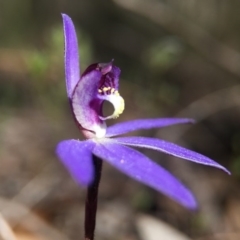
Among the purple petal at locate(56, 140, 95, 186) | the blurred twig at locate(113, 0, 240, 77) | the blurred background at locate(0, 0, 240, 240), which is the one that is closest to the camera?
the purple petal at locate(56, 140, 95, 186)

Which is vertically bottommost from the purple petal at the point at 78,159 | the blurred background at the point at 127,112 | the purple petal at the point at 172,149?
the purple petal at the point at 78,159

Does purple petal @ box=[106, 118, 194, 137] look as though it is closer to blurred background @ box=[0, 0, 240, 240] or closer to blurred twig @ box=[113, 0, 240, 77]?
blurred background @ box=[0, 0, 240, 240]

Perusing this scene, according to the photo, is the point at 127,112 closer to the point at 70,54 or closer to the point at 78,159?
the point at 70,54

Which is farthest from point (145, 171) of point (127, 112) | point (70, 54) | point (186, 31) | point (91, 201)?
point (186, 31)

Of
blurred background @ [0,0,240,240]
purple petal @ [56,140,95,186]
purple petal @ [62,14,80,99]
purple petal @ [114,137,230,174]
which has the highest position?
blurred background @ [0,0,240,240]

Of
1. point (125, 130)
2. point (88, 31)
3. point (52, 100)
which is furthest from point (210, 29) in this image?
point (125, 130)

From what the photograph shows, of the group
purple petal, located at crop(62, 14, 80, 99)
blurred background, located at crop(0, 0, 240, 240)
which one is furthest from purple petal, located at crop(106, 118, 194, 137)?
blurred background, located at crop(0, 0, 240, 240)

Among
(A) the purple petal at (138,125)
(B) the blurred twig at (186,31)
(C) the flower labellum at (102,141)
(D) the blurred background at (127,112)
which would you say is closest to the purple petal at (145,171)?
(C) the flower labellum at (102,141)

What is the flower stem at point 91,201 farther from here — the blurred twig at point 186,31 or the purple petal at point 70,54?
the blurred twig at point 186,31
